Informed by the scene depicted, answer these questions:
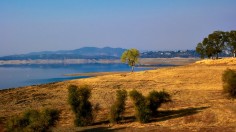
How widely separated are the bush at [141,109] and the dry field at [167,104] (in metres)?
0.60

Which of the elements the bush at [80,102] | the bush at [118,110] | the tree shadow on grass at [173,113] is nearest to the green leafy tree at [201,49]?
the tree shadow on grass at [173,113]

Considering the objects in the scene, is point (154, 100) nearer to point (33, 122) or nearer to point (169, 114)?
point (169, 114)

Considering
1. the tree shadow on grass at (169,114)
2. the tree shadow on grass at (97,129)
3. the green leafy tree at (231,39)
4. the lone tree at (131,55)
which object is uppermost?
the green leafy tree at (231,39)

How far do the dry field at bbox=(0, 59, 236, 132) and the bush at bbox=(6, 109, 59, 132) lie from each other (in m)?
1.95

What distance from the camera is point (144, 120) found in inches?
1300

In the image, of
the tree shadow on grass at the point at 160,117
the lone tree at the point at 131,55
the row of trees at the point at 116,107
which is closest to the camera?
the tree shadow on grass at the point at 160,117

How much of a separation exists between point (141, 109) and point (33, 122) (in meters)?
10.3

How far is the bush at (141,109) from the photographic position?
109 ft

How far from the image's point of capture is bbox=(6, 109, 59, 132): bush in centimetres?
2929

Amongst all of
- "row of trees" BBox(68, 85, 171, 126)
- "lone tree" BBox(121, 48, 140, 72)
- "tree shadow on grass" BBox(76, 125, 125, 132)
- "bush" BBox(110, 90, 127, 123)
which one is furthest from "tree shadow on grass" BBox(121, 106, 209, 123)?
"lone tree" BBox(121, 48, 140, 72)

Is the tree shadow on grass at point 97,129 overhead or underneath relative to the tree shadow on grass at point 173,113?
underneath

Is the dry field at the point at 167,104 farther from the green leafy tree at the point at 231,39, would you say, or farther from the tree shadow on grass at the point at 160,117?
the green leafy tree at the point at 231,39

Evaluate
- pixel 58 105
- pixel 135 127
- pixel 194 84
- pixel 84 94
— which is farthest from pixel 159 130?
pixel 194 84

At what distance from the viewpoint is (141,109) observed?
33625mm
